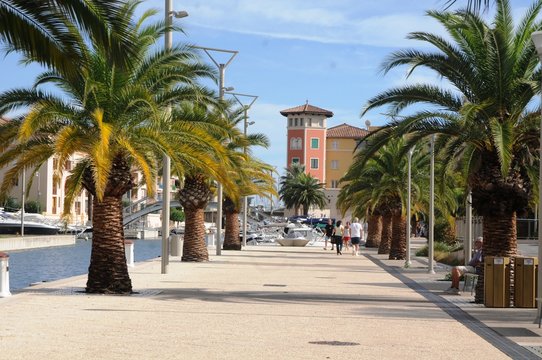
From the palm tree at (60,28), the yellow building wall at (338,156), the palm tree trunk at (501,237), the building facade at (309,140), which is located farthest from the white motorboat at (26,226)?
the palm tree at (60,28)

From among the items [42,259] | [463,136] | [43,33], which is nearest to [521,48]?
[463,136]

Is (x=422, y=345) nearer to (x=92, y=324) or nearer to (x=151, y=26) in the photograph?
(x=92, y=324)

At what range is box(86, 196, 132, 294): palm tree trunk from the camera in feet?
70.7

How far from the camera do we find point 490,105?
67.5 feet

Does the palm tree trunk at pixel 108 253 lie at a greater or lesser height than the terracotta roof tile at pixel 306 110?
lesser

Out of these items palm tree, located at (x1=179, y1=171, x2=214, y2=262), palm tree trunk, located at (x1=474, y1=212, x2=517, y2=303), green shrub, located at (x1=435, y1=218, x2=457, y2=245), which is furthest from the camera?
green shrub, located at (x1=435, y1=218, x2=457, y2=245)

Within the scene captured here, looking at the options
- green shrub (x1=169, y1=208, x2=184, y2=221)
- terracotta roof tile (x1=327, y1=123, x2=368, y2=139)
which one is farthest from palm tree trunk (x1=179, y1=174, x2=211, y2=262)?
terracotta roof tile (x1=327, y1=123, x2=368, y2=139)

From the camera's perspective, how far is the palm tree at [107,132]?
20375mm

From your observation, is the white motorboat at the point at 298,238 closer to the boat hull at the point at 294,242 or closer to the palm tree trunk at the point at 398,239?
the boat hull at the point at 294,242

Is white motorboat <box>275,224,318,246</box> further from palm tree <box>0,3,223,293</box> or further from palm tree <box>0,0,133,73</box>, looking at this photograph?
palm tree <box>0,0,133,73</box>

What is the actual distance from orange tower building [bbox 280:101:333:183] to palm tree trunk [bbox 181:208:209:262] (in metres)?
96.0

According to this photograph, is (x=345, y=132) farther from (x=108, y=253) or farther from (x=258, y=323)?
(x=258, y=323)

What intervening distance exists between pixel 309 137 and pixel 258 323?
119772 mm

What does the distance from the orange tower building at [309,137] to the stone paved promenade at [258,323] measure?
108383 millimetres
